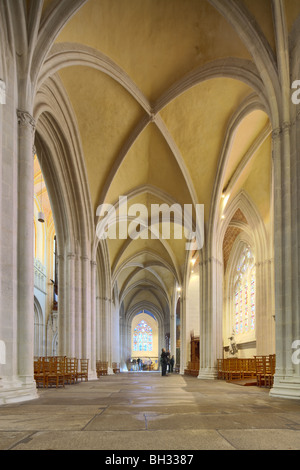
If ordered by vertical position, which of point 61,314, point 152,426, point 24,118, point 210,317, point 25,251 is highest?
point 24,118

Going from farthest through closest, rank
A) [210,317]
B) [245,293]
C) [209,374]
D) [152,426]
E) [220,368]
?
[245,293], [210,317], [209,374], [220,368], [152,426]

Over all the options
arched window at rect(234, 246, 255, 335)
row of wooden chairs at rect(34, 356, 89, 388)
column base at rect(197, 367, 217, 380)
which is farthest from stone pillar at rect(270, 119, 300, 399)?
arched window at rect(234, 246, 255, 335)

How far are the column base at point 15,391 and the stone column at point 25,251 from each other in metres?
0.09

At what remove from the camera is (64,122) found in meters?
16.1

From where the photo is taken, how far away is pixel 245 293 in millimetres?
26594

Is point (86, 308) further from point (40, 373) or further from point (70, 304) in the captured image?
point (40, 373)

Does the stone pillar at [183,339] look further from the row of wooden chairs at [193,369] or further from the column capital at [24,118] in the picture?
the column capital at [24,118]

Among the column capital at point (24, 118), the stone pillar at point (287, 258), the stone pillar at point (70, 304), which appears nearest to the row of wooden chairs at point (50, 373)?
the stone pillar at point (70, 304)

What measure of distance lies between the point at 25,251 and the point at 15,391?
2.83 metres

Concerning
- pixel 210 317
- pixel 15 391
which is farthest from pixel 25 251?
pixel 210 317

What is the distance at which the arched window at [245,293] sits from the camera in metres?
25.3

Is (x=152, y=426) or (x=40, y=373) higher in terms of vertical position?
(x=152, y=426)

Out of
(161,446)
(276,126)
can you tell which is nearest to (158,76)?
(276,126)
